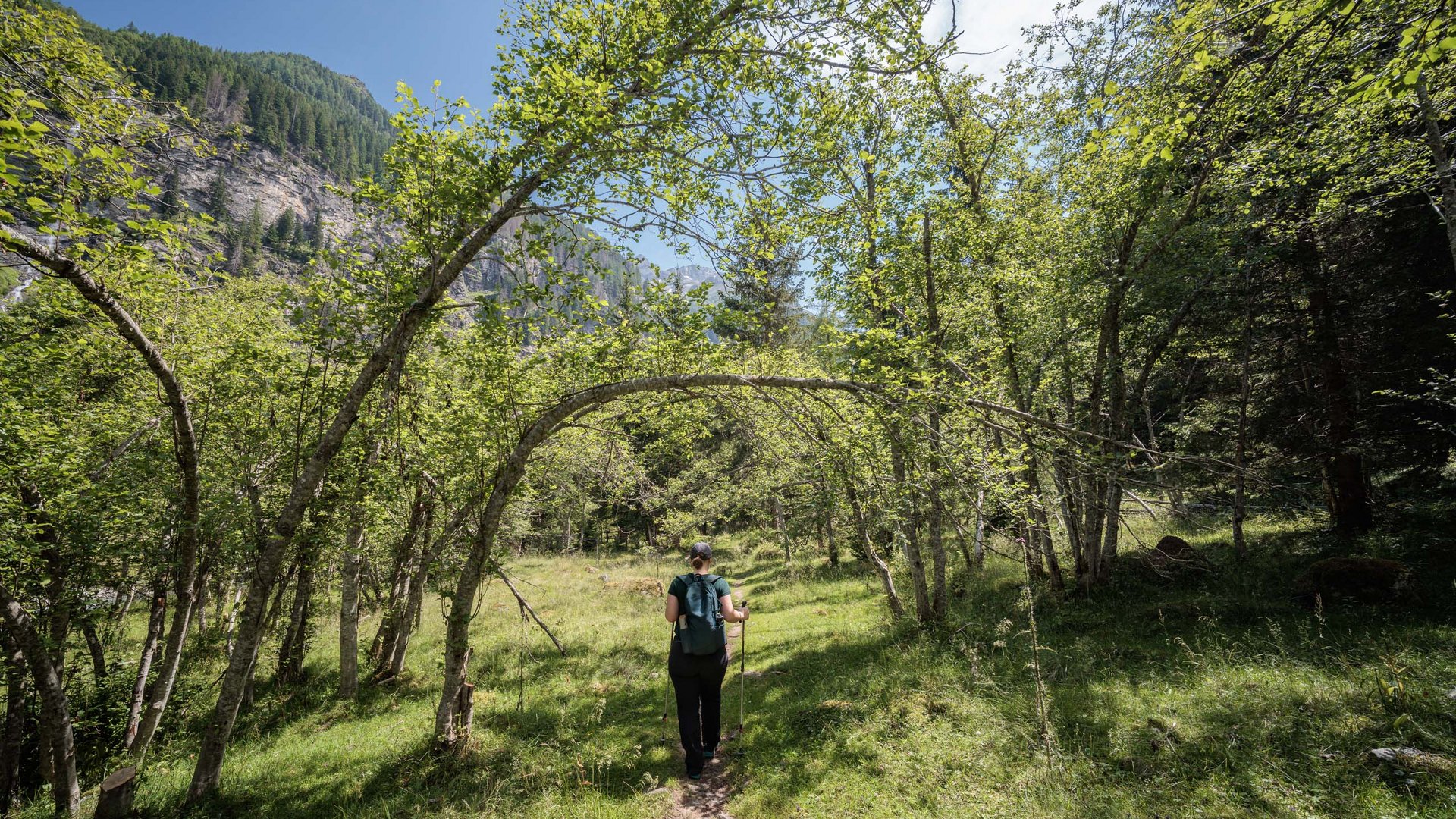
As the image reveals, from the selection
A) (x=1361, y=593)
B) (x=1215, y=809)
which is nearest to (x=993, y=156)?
(x=1361, y=593)

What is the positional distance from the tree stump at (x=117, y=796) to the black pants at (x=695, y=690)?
5.86 metres

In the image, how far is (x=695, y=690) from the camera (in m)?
5.78

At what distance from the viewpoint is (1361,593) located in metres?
8.68

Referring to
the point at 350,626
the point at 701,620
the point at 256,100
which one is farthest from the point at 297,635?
the point at 256,100

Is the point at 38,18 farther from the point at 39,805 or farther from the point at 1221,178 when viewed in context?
the point at 1221,178

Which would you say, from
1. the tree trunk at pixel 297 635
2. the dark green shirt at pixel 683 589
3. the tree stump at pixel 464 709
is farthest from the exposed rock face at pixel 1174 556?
the tree trunk at pixel 297 635

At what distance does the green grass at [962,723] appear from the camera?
5094 millimetres

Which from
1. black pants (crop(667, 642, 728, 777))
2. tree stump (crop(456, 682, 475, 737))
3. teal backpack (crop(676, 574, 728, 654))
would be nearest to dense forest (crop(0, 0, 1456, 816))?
tree stump (crop(456, 682, 475, 737))

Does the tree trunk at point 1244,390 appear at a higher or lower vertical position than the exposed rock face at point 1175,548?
higher

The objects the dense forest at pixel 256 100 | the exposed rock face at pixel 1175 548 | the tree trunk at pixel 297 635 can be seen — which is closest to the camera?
the tree trunk at pixel 297 635

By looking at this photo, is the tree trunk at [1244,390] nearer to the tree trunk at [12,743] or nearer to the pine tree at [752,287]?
the pine tree at [752,287]

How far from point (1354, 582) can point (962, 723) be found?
8185mm

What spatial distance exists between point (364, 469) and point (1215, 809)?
10.1m

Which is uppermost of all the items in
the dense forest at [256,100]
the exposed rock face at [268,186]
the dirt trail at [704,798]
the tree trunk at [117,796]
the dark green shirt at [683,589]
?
the dense forest at [256,100]
